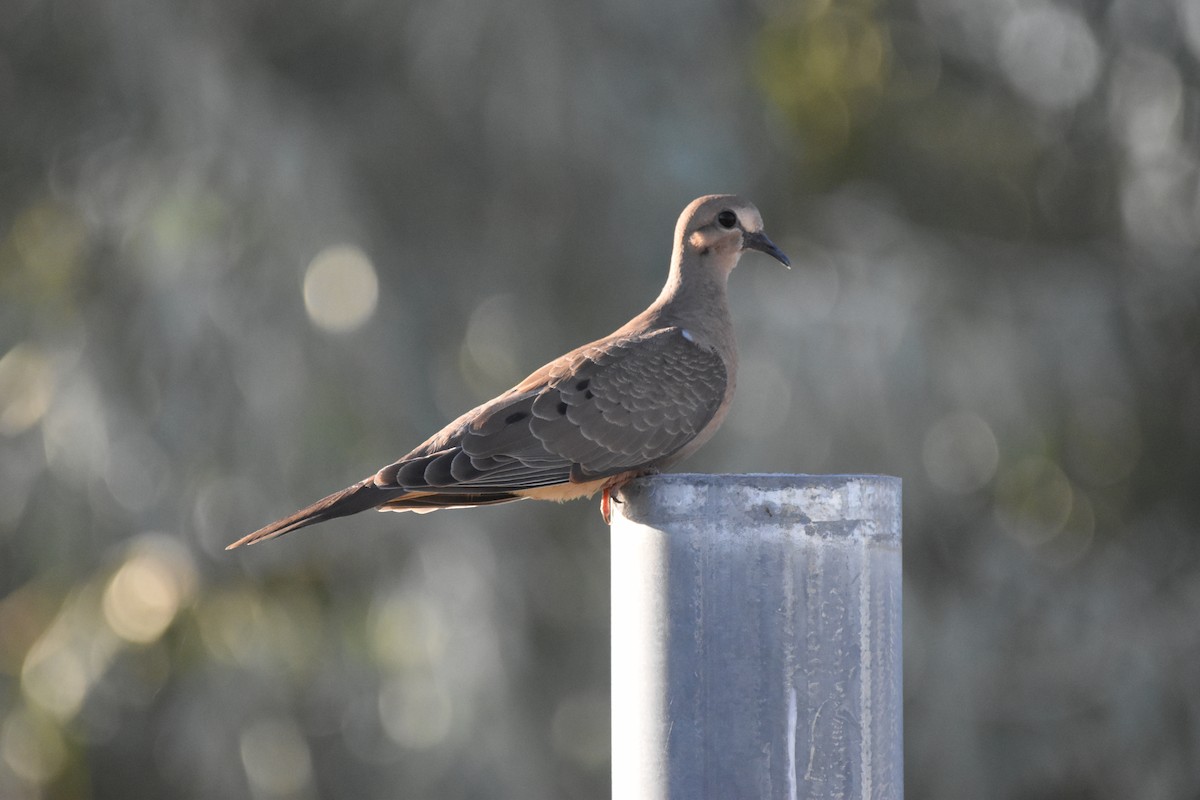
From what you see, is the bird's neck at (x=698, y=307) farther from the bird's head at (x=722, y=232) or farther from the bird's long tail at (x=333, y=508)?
the bird's long tail at (x=333, y=508)

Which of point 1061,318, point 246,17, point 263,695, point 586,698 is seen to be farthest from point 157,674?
point 1061,318

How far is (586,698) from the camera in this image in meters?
7.58

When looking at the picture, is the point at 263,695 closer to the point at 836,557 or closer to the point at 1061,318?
the point at 1061,318

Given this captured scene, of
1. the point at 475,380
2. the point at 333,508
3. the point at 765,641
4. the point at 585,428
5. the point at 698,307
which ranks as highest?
the point at 475,380

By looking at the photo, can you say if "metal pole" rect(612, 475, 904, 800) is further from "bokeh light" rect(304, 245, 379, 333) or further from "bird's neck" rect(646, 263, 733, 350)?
"bokeh light" rect(304, 245, 379, 333)

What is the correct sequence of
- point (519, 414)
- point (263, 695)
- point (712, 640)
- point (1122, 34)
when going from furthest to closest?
point (1122, 34) < point (263, 695) < point (519, 414) < point (712, 640)

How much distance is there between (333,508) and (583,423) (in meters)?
0.72

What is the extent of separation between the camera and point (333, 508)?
3.30 meters

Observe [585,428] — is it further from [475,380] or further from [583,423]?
[475,380]

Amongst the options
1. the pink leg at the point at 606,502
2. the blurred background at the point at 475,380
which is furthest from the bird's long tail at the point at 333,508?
the blurred background at the point at 475,380

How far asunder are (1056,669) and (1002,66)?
10.3ft

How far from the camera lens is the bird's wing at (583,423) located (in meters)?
3.61

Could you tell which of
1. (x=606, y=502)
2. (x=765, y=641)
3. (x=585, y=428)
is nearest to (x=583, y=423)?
(x=585, y=428)

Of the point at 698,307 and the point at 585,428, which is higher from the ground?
the point at 698,307
